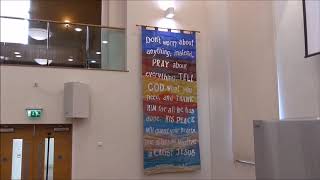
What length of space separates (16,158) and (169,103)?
11.1ft

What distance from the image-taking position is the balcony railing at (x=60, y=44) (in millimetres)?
6914

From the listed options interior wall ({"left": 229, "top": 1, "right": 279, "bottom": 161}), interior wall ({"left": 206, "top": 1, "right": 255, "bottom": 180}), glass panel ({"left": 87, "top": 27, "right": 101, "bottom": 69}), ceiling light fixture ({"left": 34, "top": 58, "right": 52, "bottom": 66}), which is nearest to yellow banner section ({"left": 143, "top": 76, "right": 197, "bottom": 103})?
interior wall ({"left": 206, "top": 1, "right": 255, "bottom": 180})

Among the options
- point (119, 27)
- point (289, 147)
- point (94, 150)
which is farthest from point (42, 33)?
point (289, 147)

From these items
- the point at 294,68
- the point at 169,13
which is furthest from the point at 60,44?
the point at 294,68

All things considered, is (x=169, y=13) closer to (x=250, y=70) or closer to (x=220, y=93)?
(x=220, y=93)

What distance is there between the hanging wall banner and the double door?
1713mm

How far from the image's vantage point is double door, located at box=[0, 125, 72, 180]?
6867mm

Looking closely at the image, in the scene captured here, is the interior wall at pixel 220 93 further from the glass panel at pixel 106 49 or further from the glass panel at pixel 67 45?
the glass panel at pixel 67 45

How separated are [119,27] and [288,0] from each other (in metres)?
3.89

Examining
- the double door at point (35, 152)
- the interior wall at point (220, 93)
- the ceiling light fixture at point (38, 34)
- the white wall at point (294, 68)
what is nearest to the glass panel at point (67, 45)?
the ceiling light fixture at point (38, 34)

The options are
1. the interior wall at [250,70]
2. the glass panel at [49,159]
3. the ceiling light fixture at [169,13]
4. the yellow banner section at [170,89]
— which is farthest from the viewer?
the ceiling light fixture at [169,13]

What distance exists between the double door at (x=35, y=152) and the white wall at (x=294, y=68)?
171 inches

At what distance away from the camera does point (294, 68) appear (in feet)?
17.5

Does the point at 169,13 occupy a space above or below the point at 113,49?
above
